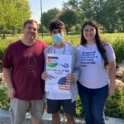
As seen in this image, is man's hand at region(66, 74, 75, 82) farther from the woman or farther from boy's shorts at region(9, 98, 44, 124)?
boy's shorts at region(9, 98, 44, 124)

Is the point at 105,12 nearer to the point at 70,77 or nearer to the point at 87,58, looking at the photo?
the point at 87,58

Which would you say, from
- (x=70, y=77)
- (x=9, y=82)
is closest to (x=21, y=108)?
(x=9, y=82)

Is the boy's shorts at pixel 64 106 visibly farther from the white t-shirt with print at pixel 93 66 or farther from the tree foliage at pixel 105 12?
the tree foliage at pixel 105 12

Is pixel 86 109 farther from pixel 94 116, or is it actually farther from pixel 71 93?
pixel 71 93

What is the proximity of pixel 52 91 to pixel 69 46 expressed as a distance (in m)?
0.65

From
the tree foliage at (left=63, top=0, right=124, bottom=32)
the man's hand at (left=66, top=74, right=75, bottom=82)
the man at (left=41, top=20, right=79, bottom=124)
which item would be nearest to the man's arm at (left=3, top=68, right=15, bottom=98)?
the man at (left=41, top=20, right=79, bottom=124)

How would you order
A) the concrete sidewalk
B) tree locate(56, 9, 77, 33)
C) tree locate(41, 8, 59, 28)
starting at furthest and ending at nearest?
1. tree locate(41, 8, 59, 28)
2. tree locate(56, 9, 77, 33)
3. the concrete sidewalk

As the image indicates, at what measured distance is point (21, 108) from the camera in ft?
9.50

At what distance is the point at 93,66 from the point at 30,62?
0.85 metres

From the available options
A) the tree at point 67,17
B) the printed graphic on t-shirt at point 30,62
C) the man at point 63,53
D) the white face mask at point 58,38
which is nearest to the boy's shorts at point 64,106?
the man at point 63,53

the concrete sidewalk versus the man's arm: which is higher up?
the man's arm

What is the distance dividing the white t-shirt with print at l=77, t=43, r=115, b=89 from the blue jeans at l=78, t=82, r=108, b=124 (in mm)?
85

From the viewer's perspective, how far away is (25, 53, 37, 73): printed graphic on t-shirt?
2721 millimetres

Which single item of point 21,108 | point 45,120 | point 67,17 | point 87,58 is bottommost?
point 45,120
